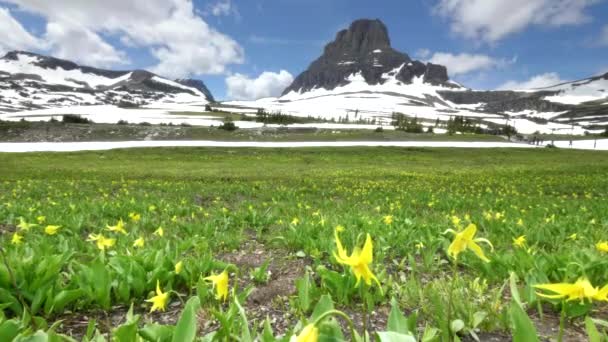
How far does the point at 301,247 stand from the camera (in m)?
4.77

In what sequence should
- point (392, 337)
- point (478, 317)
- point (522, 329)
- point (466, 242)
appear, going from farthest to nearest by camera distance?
point (478, 317) → point (466, 242) → point (522, 329) → point (392, 337)

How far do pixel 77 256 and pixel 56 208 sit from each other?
13.5 feet

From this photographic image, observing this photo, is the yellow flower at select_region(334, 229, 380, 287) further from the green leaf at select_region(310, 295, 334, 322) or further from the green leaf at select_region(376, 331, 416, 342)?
the green leaf at select_region(310, 295, 334, 322)

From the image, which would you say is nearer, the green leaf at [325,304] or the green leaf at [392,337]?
the green leaf at [392,337]

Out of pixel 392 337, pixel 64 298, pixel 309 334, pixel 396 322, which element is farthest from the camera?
pixel 64 298

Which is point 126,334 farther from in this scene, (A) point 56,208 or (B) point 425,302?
(A) point 56,208

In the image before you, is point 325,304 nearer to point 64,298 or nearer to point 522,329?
point 522,329

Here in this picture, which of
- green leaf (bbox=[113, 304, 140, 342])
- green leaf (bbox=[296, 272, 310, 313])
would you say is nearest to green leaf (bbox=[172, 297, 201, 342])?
green leaf (bbox=[113, 304, 140, 342])

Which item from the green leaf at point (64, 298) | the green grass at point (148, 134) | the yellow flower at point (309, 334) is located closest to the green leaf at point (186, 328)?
the yellow flower at point (309, 334)

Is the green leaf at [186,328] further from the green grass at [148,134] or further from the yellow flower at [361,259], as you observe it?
the green grass at [148,134]

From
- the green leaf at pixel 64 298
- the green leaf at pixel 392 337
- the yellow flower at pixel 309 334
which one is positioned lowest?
the green leaf at pixel 64 298

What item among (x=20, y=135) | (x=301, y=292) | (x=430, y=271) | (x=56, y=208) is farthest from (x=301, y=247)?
(x=20, y=135)

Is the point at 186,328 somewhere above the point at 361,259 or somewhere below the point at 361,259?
below

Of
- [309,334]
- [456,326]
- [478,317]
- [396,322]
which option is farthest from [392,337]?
[478,317]
